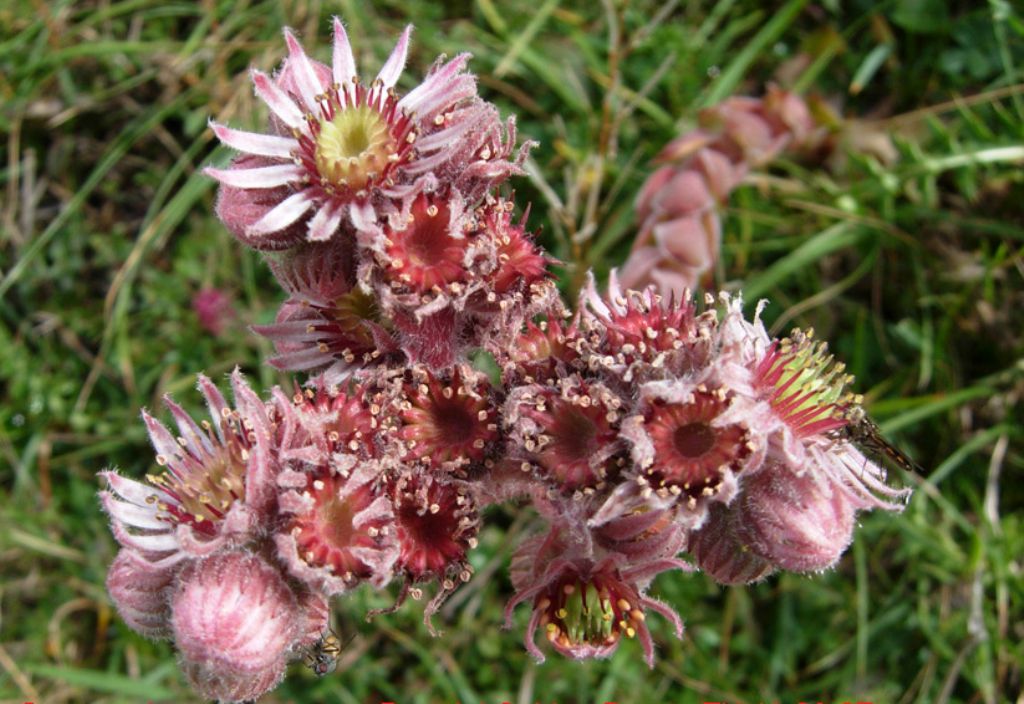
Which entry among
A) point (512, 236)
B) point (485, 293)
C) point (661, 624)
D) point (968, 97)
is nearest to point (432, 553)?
point (485, 293)

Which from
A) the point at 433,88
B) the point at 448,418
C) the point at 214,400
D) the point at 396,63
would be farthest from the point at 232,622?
the point at 396,63

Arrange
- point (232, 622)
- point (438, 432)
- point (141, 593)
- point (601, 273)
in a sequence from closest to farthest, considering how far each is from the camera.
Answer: point (232, 622)
point (141, 593)
point (438, 432)
point (601, 273)

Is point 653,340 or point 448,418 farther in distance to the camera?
point 448,418

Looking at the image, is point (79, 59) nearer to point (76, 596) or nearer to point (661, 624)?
point (76, 596)

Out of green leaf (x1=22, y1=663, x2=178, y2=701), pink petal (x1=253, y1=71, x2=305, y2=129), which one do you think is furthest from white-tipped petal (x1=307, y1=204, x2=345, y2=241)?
green leaf (x1=22, y1=663, x2=178, y2=701)

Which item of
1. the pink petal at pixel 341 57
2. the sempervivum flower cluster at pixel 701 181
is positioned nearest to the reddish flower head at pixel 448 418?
the pink petal at pixel 341 57

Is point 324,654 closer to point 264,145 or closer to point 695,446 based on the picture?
point 695,446

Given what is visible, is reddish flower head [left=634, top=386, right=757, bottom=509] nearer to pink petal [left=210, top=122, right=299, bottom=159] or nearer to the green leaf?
pink petal [left=210, top=122, right=299, bottom=159]
